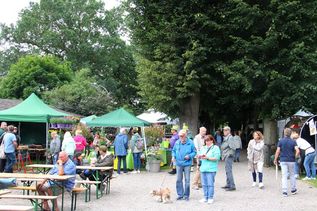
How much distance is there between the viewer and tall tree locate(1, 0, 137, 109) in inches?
2090

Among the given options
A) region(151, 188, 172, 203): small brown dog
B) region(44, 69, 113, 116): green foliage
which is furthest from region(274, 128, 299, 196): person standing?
region(44, 69, 113, 116): green foliage

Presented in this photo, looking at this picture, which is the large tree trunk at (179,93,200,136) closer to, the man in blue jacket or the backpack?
the backpack

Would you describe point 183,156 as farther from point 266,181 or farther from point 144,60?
point 144,60

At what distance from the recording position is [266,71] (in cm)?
2030

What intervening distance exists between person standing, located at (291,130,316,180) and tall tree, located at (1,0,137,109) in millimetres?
40643

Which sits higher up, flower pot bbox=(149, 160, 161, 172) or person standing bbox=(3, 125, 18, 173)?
person standing bbox=(3, 125, 18, 173)

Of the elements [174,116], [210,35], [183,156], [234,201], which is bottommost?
[234,201]

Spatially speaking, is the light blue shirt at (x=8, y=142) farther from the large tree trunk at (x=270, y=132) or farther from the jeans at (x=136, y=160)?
the large tree trunk at (x=270, y=132)

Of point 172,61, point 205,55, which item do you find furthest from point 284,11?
point 172,61

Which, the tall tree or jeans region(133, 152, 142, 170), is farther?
the tall tree

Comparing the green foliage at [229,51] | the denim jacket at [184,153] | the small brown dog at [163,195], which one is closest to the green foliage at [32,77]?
the green foliage at [229,51]

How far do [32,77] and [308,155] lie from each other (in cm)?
3292

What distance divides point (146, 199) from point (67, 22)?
45.2 metres

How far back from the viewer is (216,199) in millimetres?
11656
